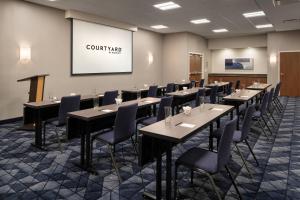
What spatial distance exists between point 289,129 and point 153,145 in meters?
4.26

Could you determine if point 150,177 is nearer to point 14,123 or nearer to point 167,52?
point 14,123

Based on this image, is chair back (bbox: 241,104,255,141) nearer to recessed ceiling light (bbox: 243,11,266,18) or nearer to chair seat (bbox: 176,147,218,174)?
chair seat (bbox: 176,147,218,174)

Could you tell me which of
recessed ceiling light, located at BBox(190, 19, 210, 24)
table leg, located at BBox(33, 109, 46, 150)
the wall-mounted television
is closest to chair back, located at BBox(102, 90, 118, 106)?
table leg, located at BBox(33, 109, 46, 150)

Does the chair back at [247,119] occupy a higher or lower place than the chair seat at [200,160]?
higher

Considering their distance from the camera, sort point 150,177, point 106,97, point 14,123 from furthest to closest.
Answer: point 14,123 → point 106,97 → point 150,177

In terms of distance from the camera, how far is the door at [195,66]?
12188 millimetres

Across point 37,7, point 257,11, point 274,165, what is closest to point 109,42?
point 37,7

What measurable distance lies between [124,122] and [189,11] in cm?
546

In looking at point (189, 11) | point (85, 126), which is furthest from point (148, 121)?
point (189, 11)

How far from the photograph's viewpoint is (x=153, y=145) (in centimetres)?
240

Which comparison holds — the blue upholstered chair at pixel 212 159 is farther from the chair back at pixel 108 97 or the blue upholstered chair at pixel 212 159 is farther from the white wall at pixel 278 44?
the white wall at pixel 278 44

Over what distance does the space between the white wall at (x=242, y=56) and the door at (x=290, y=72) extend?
63.4 inches

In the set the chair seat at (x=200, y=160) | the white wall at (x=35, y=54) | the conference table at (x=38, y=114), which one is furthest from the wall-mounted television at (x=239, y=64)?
the chair seat at (x=200, y=160)

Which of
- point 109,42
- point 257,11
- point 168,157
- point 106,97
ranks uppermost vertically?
point 257,11
